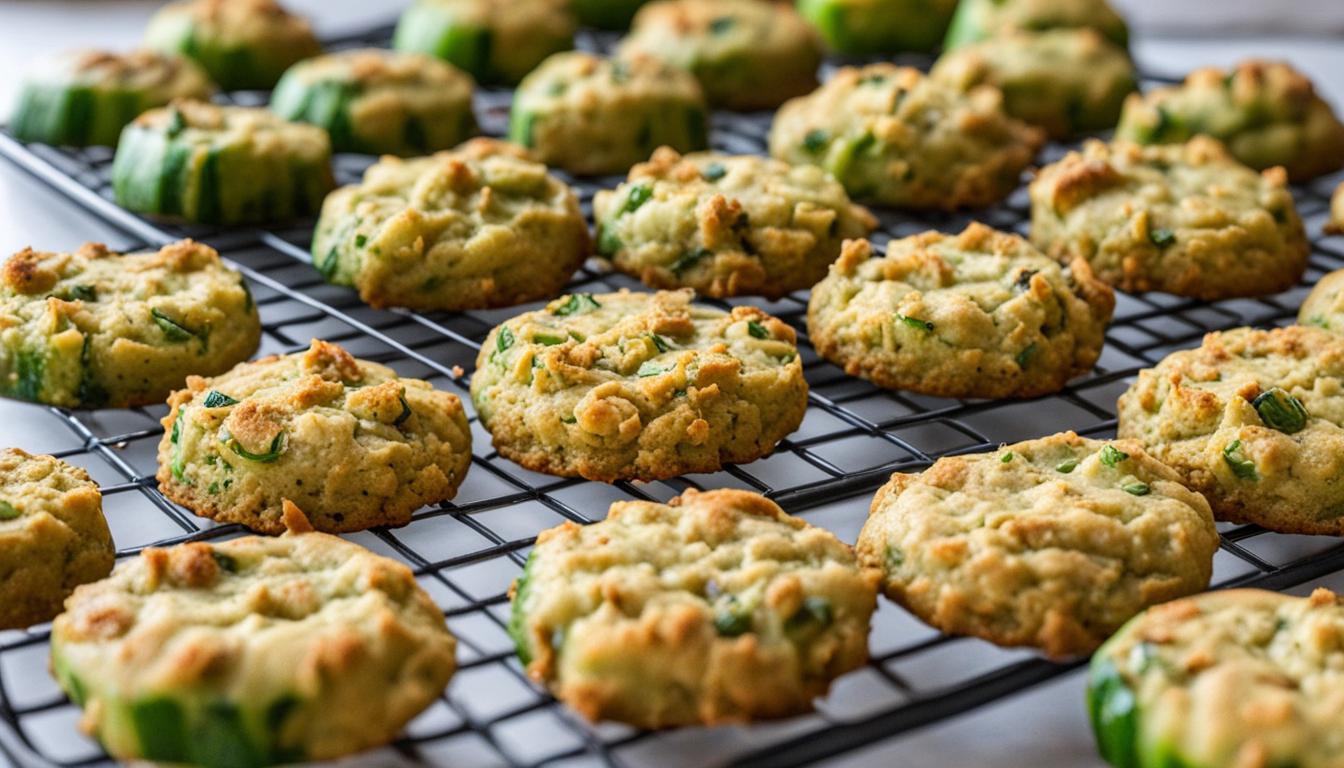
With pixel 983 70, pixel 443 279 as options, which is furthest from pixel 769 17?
pixel 443 279

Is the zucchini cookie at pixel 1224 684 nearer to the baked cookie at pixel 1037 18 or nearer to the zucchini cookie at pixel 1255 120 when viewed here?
the zucchini cookie at pixel 1255 120

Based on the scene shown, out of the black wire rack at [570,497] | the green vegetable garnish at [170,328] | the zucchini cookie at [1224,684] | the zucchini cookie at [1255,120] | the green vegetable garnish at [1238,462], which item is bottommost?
the black wire rack at [570,497]

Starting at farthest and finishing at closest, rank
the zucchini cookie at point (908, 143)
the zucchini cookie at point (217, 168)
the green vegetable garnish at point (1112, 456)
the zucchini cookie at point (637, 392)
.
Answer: the zucchini cookie at point (908, 143) < the zucchini cookie at point (217, 168) < the zucchini cookie at point (637, 392) < the green vegetable garnish at point (1112, 456)

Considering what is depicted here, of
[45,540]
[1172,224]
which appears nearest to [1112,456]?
[1172,224]

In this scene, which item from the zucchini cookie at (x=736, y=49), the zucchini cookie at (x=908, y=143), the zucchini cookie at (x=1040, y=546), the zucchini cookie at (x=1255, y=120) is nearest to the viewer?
the zucchini cookie at (x=1040, y=546)

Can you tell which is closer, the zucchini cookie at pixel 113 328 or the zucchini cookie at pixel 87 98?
the zucchini cookie at pixel 113 328

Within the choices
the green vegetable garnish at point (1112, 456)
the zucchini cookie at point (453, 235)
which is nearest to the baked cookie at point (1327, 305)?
the green vegetable garnish at point (1112, 456)

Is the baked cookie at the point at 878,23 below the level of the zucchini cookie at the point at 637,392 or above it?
above

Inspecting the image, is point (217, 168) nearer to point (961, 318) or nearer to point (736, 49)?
point (736, 49)
